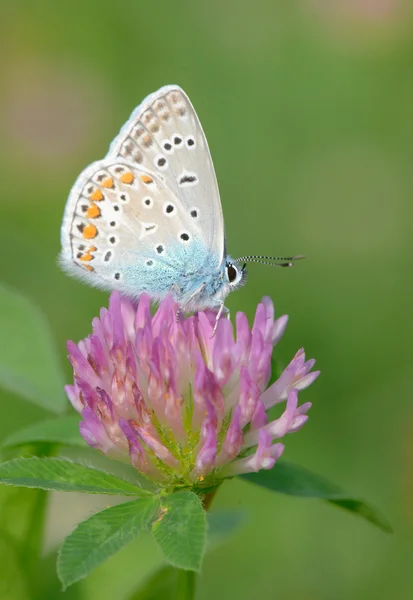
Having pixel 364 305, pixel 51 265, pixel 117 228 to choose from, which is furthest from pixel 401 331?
pixel 117 228

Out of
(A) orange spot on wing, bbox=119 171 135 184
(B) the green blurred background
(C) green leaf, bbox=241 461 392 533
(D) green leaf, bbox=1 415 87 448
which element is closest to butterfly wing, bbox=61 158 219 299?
(A) orange spot on wing, bbox=119 171 135 184

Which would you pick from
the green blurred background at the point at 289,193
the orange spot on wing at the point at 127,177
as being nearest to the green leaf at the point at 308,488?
the orange spot on wing at the point at 127,177

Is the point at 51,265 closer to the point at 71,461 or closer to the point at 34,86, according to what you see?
the point at 34,86

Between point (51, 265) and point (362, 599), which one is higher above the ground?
point (51, 265)

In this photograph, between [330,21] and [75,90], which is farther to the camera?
[330,21]

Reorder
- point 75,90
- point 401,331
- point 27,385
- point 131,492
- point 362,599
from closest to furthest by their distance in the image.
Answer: point 131,492 → point 27,385 → point 362,599 → point 401,331 → point 75,90

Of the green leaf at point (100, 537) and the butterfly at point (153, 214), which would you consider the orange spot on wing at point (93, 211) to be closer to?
the butterfly at point (153, 214)
